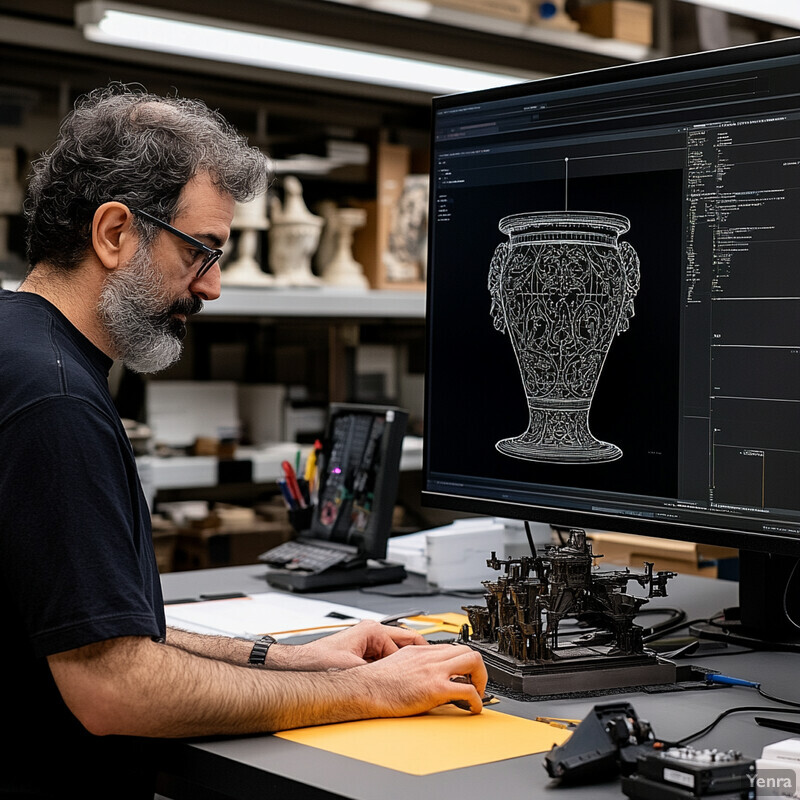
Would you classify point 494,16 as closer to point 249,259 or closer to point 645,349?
point 249,259

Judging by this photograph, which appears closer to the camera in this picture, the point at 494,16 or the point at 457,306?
the point at 457,306

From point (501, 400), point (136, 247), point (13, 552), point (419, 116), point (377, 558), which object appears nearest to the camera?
point (13, 552)

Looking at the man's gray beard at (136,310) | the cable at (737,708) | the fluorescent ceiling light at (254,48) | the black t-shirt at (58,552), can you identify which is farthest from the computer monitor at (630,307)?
the fluorescent ceiling light at (254,48)

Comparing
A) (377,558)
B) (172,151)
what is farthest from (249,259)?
(172,151)

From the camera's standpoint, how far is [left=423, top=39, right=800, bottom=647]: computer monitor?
44.5 inches

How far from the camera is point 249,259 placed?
9.96ft

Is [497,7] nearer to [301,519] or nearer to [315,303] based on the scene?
[315,303]

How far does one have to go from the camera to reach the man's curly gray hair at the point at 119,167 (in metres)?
1.21

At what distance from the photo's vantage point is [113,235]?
122 cm

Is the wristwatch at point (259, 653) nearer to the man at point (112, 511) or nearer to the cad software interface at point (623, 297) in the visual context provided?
the man at point (112, 511)

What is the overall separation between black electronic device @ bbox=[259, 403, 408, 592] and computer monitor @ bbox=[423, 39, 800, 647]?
1.15 ft

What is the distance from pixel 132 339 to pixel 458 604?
65 cm

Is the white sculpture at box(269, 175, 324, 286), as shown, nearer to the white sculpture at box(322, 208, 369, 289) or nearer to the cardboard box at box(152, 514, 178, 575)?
the white sculpture at box(322, 208, 369, 289)

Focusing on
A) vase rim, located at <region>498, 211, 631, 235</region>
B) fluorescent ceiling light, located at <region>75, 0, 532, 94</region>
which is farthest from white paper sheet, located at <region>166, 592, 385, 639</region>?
fluorescent ceiling light, located at <region>75, 0, 532, 94</region>
